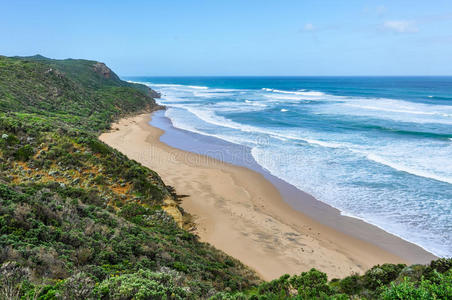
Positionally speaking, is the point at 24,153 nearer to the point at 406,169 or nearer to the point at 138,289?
the point at 138,289

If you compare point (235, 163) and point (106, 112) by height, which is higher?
point (106, 112)

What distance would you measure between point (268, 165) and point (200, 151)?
6996 mm

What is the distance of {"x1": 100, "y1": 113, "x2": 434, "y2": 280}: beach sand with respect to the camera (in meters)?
11.3

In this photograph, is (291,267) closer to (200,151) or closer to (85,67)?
(200,151)

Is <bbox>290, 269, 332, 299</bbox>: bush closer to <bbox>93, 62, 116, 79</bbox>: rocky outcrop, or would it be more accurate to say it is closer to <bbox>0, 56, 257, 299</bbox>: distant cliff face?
<bbox>0, 56, 257, 299</bbox>: distant cliff face

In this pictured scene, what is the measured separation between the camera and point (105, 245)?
25.5 feet

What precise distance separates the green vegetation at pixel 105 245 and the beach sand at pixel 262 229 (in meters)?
1.27

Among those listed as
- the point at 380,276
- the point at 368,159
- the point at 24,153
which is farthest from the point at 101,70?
the point at 380,276

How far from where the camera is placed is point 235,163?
23.2m

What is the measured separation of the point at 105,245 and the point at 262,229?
25.7ft

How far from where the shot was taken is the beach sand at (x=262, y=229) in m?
11.3

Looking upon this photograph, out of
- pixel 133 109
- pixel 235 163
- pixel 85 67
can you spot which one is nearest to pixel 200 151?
pixel 235 163

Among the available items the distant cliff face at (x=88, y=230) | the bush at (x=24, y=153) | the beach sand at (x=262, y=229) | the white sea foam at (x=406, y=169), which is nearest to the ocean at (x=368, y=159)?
the white sea foam at (x=406, y=169)

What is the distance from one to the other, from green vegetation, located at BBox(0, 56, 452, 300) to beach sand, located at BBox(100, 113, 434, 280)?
50.0 inches
